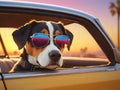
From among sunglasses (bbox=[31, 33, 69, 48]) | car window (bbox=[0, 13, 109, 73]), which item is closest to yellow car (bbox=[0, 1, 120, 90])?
car window (bbox=[0, 13, 109, 73])

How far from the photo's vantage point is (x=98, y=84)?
4438 millimetres

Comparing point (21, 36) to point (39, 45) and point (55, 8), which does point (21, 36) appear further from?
point (55, 8)

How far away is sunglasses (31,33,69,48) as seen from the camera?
4.08 metres

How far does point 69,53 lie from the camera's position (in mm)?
4652

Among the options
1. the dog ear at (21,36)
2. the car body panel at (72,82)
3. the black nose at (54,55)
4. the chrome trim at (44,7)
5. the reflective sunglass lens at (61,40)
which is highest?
the chrome trim at (44,7)

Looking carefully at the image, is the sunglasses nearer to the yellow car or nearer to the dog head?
the dog head

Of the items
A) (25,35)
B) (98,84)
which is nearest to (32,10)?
(25,35)

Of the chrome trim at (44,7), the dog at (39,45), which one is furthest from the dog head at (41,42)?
the chrome trim at (44,7)

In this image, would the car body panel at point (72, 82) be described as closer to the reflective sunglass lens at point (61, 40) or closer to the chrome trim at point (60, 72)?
the chrome trim at point (60, 72)

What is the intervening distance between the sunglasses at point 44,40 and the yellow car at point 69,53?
0.68 ft

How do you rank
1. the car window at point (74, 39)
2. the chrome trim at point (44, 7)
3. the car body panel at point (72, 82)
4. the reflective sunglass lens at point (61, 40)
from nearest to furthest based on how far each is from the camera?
the car body panel at point (72, 82)
the chrome trim at point (44, 7)
the reflective sunglass lens at point (61, 40)
the car window at point (74, 39)

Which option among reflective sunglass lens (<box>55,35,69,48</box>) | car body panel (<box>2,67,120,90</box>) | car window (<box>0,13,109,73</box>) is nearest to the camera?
car body panel (<box>2,67,120,90</box>)

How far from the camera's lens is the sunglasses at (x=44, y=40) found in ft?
13.4

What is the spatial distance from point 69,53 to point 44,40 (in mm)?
590
